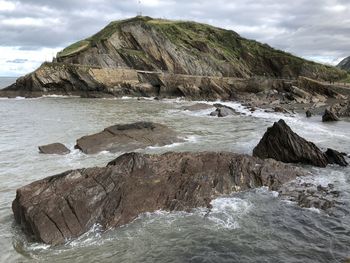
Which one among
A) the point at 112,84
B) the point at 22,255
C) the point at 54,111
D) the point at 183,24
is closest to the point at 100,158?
the point at 22,255

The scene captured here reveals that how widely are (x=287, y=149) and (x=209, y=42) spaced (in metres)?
83.5

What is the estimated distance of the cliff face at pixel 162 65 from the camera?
84.2m

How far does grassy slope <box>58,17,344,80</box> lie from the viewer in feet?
317

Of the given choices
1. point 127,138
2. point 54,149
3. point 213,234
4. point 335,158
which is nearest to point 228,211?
point 213,234

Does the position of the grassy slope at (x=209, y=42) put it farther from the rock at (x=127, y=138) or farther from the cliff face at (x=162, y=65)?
the rock at (x=127, y=138)

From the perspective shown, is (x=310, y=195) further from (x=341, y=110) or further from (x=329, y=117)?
(x=341, y=110)

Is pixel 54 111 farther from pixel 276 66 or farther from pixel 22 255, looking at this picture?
pixel 276 66

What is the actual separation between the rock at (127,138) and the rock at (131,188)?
941 cm

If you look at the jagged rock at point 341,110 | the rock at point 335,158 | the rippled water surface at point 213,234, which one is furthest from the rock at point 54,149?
the jagged rock at point 341,110

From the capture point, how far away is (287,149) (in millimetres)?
23453

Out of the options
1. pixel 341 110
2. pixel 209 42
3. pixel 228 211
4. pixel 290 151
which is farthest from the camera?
pixel 209 42

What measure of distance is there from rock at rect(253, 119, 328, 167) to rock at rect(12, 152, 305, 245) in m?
2.69

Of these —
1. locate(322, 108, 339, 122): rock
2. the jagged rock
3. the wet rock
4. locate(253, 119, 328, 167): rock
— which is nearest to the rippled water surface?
the wet rock

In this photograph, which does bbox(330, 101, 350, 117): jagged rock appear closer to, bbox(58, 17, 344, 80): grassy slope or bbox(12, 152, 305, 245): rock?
bbox(12, 152, 305, 245): rock
